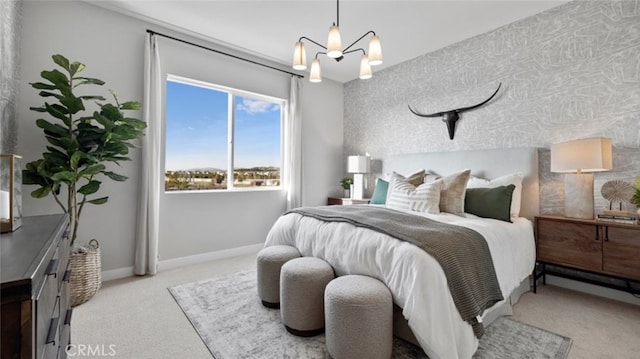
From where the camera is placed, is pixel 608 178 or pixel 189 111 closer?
pixel 608 178

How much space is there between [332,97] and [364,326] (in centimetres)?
428

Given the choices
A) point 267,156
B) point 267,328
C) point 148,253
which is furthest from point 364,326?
point 267,156

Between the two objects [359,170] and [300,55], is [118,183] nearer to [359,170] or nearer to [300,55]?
[300,55]

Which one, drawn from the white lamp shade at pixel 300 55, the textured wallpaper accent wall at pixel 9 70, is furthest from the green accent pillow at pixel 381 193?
the textured wallpaper accent wall at pixel 9 70

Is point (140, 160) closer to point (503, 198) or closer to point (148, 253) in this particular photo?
point (148, 253)

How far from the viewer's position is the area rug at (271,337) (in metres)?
1.73

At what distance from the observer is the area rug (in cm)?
173

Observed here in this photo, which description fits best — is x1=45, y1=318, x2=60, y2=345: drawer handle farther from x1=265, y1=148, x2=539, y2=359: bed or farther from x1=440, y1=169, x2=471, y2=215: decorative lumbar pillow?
x1=440, y1=169, x2=471, y2=215: decorative lumbar pillow

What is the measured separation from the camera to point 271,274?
2277 mm

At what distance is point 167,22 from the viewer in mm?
3254

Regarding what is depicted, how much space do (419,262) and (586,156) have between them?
2041mm

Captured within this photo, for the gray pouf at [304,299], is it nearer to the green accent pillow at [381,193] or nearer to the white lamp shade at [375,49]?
the white lamp shade at [375,49]

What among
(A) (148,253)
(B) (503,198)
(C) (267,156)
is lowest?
(A) (148,253)

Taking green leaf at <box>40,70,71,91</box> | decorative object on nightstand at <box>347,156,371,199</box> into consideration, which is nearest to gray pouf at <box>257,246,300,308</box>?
green leaf at <box>40,70,71,91</box>
